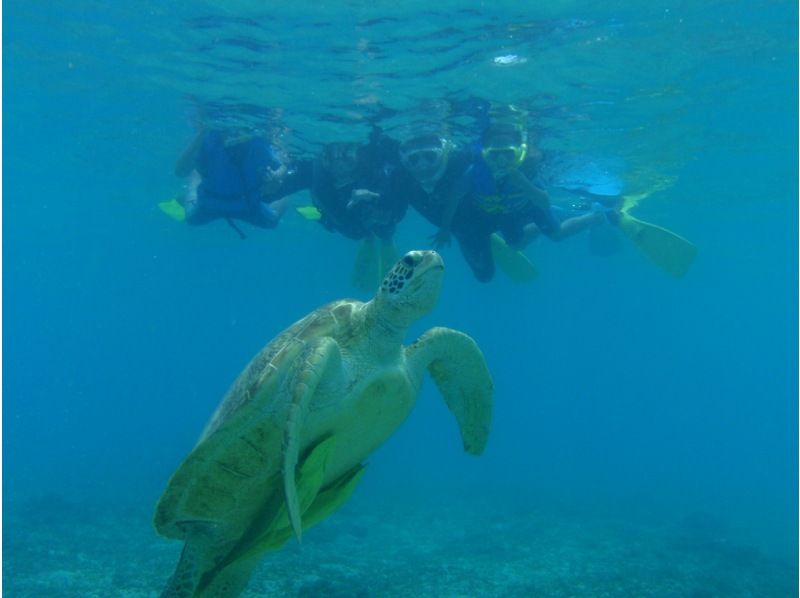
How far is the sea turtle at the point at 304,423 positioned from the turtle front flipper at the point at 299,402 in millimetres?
10

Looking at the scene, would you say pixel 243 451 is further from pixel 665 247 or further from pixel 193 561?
pixel 665 247

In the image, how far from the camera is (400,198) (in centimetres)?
1069

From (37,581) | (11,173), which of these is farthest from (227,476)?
(11,173)

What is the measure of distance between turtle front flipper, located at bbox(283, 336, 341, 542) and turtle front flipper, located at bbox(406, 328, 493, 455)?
0.96 metres

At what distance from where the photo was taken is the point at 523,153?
13.2 metres

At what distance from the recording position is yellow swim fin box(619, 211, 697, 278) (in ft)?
38.1

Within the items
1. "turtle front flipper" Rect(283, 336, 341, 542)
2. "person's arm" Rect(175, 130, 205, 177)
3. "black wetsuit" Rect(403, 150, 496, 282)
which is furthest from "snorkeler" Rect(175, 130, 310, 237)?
"turtle front flipper" Rect(283, 336, 341, 542)

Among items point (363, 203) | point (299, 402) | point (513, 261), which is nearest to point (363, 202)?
point (363, 203)

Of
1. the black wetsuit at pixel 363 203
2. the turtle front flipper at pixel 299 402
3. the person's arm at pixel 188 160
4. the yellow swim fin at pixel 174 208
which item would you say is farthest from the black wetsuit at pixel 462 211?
the turtle front flipper at pixel 299 402

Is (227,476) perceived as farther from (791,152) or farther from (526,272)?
(791,152)

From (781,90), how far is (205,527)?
14.8 meters

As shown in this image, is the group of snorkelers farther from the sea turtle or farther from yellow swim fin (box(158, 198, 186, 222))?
the sea turtle

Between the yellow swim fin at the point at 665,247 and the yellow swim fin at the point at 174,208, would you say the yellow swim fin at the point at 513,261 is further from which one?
the yellow swim fin at the point at 174,208

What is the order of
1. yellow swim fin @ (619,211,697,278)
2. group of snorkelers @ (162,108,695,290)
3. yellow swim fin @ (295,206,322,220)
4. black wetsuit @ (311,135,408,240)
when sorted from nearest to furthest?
black wetsuit @ (311,135,408,240), group of snorkelers @ (162,108,695,290), yellow swim fin @ (295,206,322,220), yellow swim fin @ (619,211,697,278)
